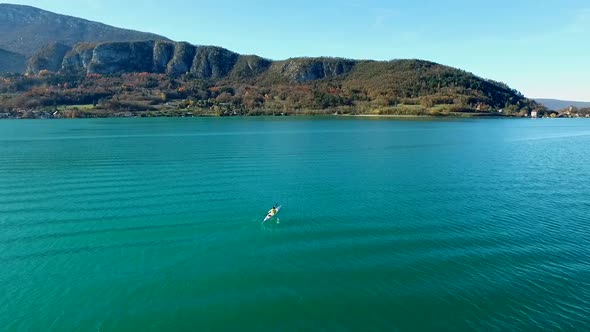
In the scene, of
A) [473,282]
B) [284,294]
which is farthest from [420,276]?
[284,294]

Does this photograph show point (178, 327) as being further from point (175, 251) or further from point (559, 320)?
point (559, 320)

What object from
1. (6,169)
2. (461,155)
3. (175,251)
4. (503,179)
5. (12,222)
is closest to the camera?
(175,251)

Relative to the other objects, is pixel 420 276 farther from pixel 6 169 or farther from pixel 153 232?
pixel 6 169

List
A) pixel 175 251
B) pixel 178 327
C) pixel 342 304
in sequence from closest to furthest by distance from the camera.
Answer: pixel 178 327 < pixel 342 304 < pixel 175 251

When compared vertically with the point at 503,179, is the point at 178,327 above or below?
below

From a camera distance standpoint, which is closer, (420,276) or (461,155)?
(420,276)

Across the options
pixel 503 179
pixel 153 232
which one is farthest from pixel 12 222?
pixel 503 179
